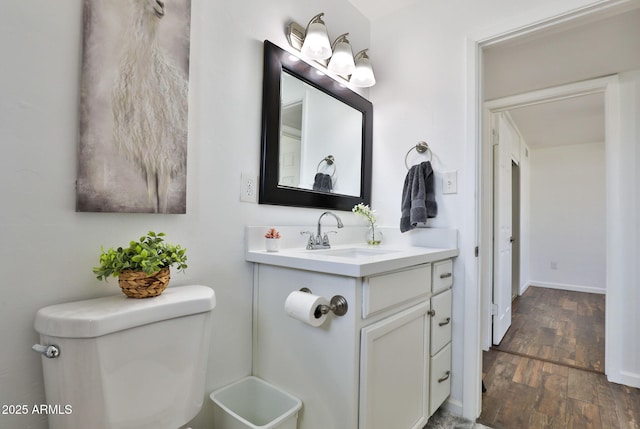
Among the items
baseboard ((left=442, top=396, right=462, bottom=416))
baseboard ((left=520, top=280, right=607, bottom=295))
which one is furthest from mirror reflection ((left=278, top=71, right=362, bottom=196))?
baseboard ((left=520, top=280, right=607, bottom=295))

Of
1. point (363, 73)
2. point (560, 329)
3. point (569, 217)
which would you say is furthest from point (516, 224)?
point (363, 73)

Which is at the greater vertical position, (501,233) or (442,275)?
(501,233)

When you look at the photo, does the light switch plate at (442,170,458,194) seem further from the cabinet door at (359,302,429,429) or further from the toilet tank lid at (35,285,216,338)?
the toilet tank lid at (35,285,216,338)

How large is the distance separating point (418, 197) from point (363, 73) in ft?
2.68

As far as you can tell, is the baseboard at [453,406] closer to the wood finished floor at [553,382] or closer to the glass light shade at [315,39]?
the wood finished floor at [553,382]

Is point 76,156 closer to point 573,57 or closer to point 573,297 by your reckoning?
point 573,57

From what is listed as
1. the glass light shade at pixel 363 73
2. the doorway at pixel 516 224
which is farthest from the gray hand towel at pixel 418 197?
the doorway at pixel 516 224

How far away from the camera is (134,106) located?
988 mm

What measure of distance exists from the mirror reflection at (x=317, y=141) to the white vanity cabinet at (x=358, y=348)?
21.6 inches

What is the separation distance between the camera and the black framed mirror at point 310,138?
142 centimetres

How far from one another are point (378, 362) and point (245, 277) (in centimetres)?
63

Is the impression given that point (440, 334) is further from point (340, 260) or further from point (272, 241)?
point (272, 241)

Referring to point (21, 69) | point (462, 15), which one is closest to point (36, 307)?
point (21, 69)

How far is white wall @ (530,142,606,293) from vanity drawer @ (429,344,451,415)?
4.27 meters
